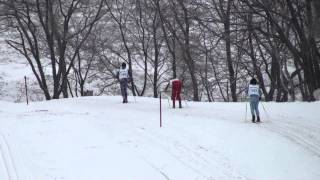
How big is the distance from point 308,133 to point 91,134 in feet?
20.2

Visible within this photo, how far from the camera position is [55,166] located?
11.9 m

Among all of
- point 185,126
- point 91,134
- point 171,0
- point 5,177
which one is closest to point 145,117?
point 185,126

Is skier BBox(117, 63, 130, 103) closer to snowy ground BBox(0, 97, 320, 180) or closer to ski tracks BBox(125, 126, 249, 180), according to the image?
snowy ground BBox(0, 97, 320, 180)

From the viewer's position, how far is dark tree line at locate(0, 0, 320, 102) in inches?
1302

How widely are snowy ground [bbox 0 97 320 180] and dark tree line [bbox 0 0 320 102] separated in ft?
35.5

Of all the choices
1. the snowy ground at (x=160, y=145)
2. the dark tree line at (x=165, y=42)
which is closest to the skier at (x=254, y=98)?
the snowy ground at (x=160, y=145)

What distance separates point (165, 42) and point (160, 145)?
101ft

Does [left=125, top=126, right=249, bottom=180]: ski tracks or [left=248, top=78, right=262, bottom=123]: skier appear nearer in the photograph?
Result: [left=125, top=126, right=249, bottom=180]: ski tracks

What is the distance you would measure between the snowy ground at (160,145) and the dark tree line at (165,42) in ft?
35.5

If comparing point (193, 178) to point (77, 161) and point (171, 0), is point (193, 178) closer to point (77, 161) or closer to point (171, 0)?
point (77, 161)

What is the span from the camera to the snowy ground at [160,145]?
11.8 metres

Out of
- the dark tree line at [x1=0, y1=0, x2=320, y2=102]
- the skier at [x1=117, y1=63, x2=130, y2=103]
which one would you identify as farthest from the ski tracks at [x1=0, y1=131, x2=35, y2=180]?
the dark tree line at [x1=0, y1=0, x2=320, y2=102]

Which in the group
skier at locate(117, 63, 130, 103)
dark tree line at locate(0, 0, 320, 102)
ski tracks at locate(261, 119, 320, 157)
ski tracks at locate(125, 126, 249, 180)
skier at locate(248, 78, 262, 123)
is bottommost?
ski tracks at locate(125, 126, 249, 180)

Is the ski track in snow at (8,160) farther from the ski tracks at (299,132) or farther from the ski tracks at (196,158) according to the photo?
the ski tracks at (299,132)
